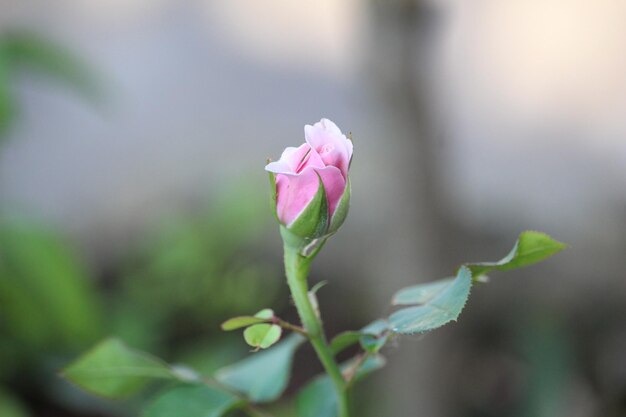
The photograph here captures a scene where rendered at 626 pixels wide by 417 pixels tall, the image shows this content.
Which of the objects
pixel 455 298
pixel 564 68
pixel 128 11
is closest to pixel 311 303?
pixel 455 298

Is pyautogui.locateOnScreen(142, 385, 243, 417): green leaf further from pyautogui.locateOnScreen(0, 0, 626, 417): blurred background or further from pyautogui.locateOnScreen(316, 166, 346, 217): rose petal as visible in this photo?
pyautogui.locateOnScreen(0, 0, 626, 417): blurred background

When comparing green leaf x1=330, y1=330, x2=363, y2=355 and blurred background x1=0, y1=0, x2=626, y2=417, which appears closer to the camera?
green leaf x1=330, y1=330, x2=363, y2=355

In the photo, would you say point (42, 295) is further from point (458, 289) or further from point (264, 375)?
point (458, 289)

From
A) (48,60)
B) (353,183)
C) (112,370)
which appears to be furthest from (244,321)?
(353,183)

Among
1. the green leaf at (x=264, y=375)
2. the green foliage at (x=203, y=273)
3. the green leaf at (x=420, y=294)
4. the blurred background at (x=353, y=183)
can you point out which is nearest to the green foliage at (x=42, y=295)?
the blurred background at (x=353, y=183)

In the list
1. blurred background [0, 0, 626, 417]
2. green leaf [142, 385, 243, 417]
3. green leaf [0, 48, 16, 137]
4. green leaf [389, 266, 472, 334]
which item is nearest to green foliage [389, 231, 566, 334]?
green leaf [389, 266, 472, 334]
